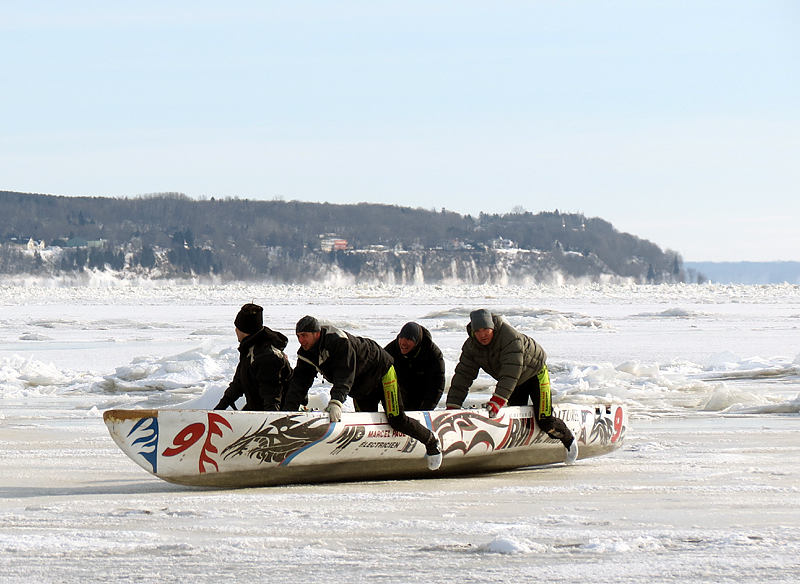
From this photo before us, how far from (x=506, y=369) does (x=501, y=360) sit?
0.26ft

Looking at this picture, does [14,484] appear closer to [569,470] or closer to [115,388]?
[569,470]

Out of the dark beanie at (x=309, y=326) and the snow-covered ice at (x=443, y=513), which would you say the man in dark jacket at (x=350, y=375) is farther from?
the snow-covered ice at (x=443, y=513)

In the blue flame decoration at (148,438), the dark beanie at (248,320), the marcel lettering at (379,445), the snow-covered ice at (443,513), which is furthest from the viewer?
the marcel lettering at (379,445)

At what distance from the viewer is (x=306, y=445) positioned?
661 centimetres

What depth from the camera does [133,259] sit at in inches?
6260

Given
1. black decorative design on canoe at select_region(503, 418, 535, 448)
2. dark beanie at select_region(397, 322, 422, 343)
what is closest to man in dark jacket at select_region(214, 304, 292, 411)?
dark beanie at select_region(397, 322, 422, 343)

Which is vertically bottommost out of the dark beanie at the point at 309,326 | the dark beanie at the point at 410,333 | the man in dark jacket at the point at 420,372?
the man in dark jacket at the point at 420,372

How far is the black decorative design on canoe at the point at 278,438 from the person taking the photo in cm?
646

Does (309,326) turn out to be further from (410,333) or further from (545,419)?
(545,419)

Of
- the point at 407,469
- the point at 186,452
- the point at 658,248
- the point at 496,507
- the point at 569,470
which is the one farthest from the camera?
the point at 658,248

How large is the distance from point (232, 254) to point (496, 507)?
171515 millimetres

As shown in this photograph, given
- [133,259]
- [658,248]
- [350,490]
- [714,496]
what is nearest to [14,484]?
[350,490]

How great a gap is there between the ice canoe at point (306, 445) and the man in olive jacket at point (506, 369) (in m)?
0.13

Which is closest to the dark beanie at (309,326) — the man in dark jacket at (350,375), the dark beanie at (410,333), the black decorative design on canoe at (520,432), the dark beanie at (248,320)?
the man in dark jacket at (350,375)
